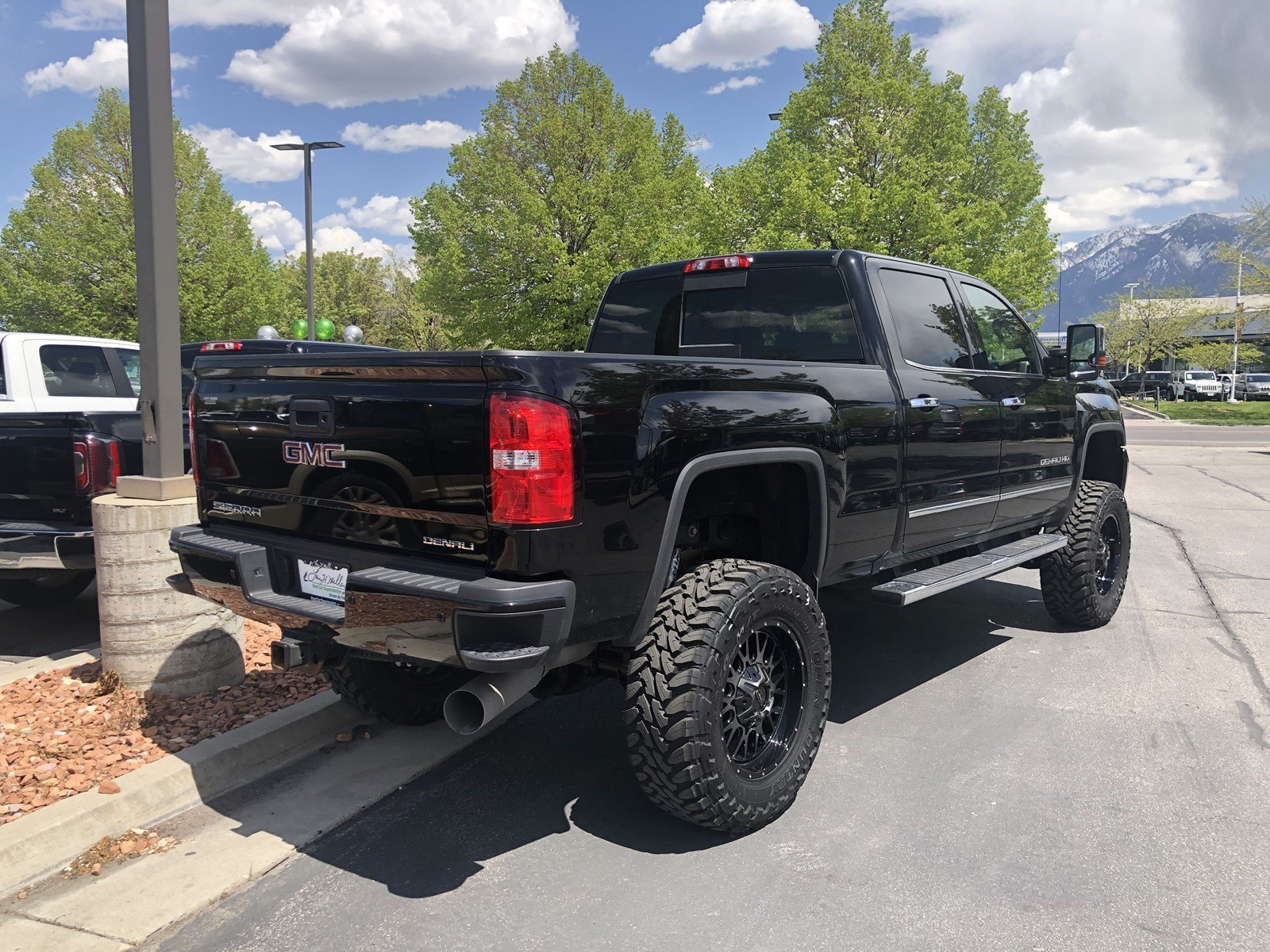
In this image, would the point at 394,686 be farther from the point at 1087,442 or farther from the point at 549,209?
the point at 549,209

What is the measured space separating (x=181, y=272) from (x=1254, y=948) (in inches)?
1079

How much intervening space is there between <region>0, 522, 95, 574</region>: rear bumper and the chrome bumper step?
4.05 meters

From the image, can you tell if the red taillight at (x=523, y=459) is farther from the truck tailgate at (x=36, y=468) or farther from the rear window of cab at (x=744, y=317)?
the truck tailgate at (x=36, y=468)

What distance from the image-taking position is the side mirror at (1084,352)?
5.70 metres

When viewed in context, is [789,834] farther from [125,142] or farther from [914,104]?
[125,142]

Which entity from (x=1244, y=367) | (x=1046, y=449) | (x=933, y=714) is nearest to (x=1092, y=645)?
(x=1046, y=449)

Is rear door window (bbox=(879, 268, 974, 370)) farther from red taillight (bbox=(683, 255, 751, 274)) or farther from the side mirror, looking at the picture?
the side mirror

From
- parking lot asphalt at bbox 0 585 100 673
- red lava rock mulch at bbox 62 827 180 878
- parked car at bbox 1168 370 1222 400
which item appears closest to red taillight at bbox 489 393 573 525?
red lava rock mulch at bbox 62 827 180 878

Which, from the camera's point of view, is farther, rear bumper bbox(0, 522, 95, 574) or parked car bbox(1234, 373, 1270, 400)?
parked car bbox(1234, 373, 1270, 400)

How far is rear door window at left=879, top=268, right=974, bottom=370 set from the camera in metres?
4.59

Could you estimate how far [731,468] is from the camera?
3.48 m

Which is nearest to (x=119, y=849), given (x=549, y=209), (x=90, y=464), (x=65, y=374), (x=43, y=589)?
(x=90, y=464)

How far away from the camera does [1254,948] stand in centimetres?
267

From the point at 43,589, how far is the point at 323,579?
4532mm
